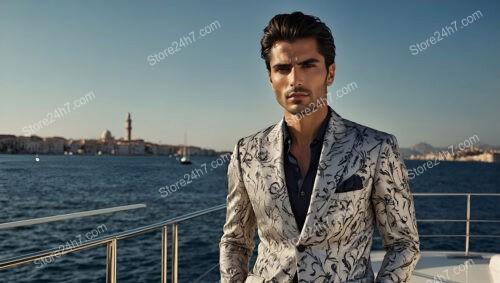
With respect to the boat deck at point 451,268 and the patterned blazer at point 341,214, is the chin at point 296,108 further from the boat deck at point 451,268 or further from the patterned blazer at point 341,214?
the boat deck at point 451,268

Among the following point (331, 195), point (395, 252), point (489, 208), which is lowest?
point (489, 208)

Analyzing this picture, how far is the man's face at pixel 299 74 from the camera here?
3.31 ft

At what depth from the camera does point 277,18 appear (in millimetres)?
1073

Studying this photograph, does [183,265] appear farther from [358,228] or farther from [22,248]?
[358,228]

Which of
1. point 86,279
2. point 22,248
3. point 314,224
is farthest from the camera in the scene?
point 22,248

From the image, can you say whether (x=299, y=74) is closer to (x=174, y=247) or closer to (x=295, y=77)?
(x=295, y=77)

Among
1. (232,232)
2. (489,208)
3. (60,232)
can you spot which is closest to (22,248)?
(60,232)

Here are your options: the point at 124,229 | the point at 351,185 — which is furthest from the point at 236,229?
the point at 124,229

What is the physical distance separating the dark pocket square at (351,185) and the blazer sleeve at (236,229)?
0.26 m

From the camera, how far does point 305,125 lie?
107 cm

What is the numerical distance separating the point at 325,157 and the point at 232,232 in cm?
33

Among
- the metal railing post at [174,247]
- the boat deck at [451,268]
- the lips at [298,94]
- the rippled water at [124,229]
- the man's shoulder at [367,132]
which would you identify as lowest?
the rippled water at [124,229]

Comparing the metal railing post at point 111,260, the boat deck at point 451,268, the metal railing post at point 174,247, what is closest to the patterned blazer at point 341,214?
the metal railing post at point 111,260

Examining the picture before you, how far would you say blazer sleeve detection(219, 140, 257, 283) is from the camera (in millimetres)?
1092
